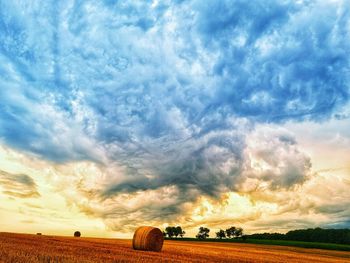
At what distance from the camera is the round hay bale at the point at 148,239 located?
21.0 metres

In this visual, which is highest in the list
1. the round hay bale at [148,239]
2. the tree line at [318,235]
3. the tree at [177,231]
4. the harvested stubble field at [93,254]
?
the tree at [177,231]

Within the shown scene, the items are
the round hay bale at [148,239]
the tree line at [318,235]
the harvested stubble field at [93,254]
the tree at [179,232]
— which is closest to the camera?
the harvested stubble field at [93,254]

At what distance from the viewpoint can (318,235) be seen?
279 ft

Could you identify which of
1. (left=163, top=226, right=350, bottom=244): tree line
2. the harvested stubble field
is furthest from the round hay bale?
(left=163, top=226, right=350, bottom=244): tree line

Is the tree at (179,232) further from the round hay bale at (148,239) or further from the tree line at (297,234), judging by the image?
the round hay bale at (148,239)

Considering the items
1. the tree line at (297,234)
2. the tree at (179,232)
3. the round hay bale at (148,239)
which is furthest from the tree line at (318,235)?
the round hay bale at (148,239)

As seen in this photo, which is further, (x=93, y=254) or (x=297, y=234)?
(x=297, y=234)

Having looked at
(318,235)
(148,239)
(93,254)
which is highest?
(318,235)

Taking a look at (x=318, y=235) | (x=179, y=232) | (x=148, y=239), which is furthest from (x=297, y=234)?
(x=148, y=239)

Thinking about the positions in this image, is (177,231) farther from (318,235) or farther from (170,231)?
(318,235)

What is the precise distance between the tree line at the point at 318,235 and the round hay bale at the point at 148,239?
70.0 metres

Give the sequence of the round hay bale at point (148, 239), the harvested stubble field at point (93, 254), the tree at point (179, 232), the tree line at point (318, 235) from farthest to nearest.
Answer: the tree at point (179, 232) < the tree line at point (318, 235) < the round hay bale at point (148, 239) < the harvested stubble field at point (93, 254)

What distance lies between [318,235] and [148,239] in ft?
247

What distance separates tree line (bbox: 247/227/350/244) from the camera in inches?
3177
